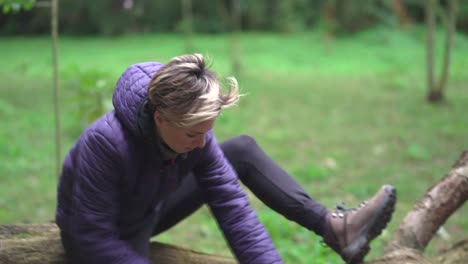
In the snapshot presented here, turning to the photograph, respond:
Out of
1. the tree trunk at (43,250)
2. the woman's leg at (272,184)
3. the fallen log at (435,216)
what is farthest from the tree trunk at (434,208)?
the tree trunk at (43,250)

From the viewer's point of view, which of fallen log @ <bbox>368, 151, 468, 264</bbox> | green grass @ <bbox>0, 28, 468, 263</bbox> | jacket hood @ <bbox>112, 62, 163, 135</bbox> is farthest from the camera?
green grass @ <bbox>0, 28, 468, 263</bbox>

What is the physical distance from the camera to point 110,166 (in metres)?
2.07

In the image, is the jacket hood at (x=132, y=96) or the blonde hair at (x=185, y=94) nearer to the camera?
the blonde hair at (x=185, y=94)

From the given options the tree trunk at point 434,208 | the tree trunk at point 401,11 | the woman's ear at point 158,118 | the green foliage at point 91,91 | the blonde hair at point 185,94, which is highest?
the blonde hair at point 185,94

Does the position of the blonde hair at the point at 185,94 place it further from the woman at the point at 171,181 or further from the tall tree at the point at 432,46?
the tall tree at the point at 432,46

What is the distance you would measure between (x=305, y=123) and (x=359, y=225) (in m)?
5.45

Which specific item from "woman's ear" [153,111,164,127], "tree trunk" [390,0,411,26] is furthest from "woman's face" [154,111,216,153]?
"tree trunk" [390,0,411,26]

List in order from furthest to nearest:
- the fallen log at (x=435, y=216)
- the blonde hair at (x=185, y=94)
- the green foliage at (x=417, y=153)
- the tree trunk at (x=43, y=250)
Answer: the green foliage at (x=417, y=153) → the fallen log at (x=435, y=216) → the tree trunk at (x=43, y=250) → the blonde hair at (x=185, y=94)

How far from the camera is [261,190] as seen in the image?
2535 mm

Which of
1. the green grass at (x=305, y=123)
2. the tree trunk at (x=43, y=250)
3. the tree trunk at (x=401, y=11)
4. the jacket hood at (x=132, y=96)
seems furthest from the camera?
the tree trunk at (x=401, y=11)

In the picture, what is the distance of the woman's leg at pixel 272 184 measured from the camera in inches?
97.3

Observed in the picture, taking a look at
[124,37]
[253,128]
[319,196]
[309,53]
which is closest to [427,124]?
[253,128]

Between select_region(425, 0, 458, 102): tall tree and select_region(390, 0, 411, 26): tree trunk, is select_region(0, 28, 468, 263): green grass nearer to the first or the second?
select_region(425, 0, 458, 102): tall tree

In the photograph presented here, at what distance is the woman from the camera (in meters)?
1.98
